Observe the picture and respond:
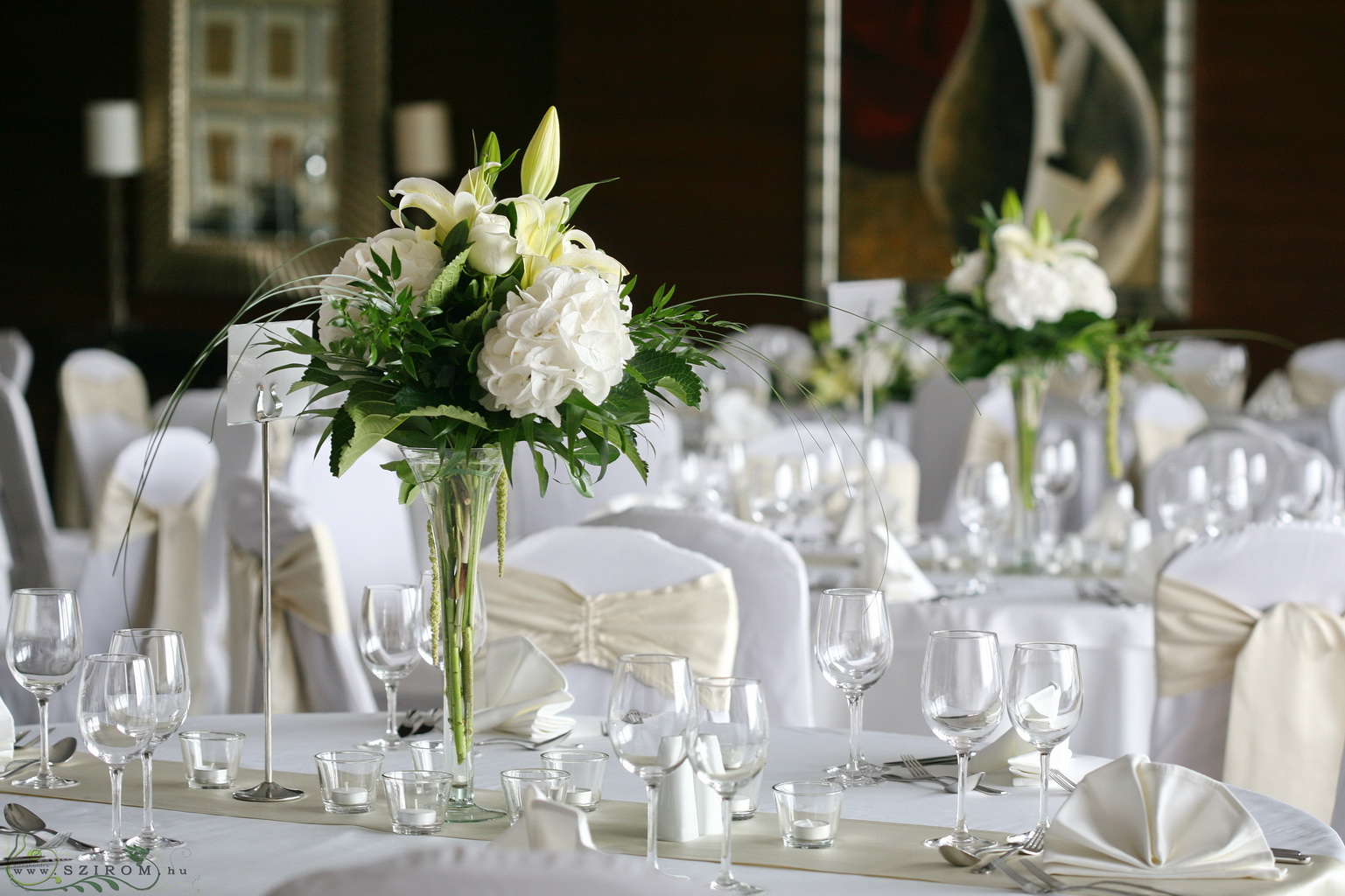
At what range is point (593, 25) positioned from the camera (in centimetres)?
926

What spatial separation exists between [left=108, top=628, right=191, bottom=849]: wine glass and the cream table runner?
12cm

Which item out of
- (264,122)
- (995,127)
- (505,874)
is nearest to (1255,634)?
(505,874)

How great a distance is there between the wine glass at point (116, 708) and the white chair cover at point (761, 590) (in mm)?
1164

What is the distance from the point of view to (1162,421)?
6.14m

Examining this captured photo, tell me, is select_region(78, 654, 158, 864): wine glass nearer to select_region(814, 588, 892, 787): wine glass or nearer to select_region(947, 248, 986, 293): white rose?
select_region(814, 588, 892, 787): wine glass

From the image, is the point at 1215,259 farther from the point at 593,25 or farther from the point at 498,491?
the point at 498,491

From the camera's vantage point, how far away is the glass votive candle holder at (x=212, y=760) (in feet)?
5.88

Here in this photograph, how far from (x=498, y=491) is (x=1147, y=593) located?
1.78 m

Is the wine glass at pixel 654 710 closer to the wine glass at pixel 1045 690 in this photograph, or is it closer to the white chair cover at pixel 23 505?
the wine glass at pixel 1045 690

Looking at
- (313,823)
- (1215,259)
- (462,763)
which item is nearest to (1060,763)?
(462,763)

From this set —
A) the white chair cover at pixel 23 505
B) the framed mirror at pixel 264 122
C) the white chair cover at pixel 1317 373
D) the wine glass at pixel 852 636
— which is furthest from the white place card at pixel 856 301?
the framed mirror at pixel 264 122

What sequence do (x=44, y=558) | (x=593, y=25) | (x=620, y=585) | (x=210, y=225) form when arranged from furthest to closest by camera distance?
(x=210, y=225), (x=593, y=25), (x=44, y=558), (x=620, y=585)

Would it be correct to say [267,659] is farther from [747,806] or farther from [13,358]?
[13,358]

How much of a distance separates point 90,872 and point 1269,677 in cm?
177
